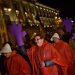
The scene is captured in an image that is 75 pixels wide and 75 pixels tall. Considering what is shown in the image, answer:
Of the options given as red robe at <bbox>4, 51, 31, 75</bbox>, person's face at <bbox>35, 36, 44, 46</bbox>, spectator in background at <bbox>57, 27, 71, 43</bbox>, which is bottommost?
red robe at <bbox>4, 51, 31, 75</bbox>

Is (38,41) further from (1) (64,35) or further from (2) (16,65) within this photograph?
(1) (64,35)

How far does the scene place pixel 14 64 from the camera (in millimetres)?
7270

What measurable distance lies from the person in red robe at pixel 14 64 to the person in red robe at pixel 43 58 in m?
0.22

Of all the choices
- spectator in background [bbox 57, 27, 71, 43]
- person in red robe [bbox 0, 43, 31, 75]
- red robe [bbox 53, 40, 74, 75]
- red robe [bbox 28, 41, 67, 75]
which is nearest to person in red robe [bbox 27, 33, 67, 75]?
red robe [bbox 28, 41, 67, 75]

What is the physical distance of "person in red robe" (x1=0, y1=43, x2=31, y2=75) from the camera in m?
7.24

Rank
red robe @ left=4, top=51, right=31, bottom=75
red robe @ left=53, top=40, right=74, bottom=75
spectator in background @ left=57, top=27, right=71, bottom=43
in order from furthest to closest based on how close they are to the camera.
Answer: spectator in background @ left=57, top=27, right=71, bottom=43 < red robe @ left=53, top=40, right=74, bottom=75 < red robe @ left=4, top=51, right=31, bottom=75

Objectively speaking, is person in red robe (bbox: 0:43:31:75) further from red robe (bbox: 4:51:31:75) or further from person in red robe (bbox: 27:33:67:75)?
person in red robe (bbox: 27:33:67:75)

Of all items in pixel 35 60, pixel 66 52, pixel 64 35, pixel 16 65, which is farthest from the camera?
pixel 64 35

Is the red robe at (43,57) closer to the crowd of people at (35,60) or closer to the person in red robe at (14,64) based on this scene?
the crowd of people at (35,60)

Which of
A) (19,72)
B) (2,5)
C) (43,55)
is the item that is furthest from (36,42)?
(2,5)

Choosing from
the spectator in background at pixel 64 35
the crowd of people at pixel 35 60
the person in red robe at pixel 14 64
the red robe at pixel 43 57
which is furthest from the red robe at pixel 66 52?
the person in red robe at pixel 14 64

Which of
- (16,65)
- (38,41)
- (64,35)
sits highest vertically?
(38,41)

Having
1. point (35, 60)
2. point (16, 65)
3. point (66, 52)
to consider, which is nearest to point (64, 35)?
point (66, 52)

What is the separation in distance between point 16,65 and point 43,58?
645mm
